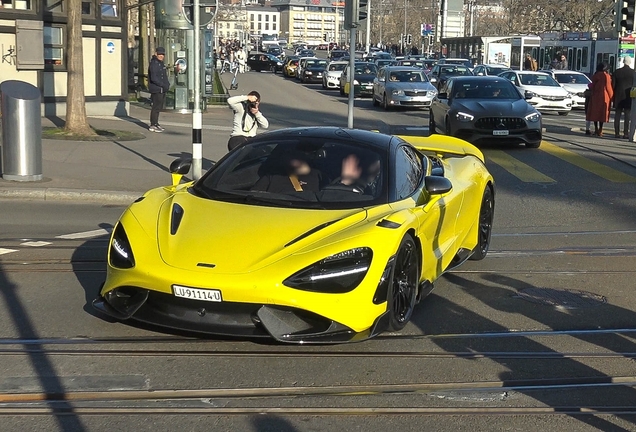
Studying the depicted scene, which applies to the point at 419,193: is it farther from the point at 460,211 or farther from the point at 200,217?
the point at 200,217

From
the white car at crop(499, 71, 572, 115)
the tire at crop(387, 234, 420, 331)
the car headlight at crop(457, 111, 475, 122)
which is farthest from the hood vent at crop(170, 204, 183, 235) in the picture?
the white car at crop(499, 71, 572, 115)

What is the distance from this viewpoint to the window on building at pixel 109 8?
2559 cm

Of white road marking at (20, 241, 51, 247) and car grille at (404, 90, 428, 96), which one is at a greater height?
car grille at (404, 90, 428, 96)

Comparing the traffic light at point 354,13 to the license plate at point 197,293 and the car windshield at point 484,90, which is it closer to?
the car windshield at point 484,90

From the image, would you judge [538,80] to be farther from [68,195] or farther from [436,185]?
[436,185]

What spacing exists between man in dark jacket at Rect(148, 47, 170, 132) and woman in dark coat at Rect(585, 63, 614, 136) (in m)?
10.3

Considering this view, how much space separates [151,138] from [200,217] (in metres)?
14.7

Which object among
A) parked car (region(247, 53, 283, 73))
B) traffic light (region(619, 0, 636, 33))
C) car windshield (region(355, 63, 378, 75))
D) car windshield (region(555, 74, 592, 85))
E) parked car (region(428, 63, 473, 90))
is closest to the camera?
traffic light (region(619, 0, 636, 33))

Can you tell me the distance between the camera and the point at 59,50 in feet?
79.6

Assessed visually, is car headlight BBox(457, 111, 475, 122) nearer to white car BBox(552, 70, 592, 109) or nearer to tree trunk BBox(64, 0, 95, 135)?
tree trunk BBox(64, 0, 95, 135)

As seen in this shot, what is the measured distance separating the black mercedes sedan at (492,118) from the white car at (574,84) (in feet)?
46.5

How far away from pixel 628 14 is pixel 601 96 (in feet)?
6.50

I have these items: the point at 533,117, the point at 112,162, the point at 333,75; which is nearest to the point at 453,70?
the point at 333,75

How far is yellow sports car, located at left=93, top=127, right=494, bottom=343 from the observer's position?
6125mm
